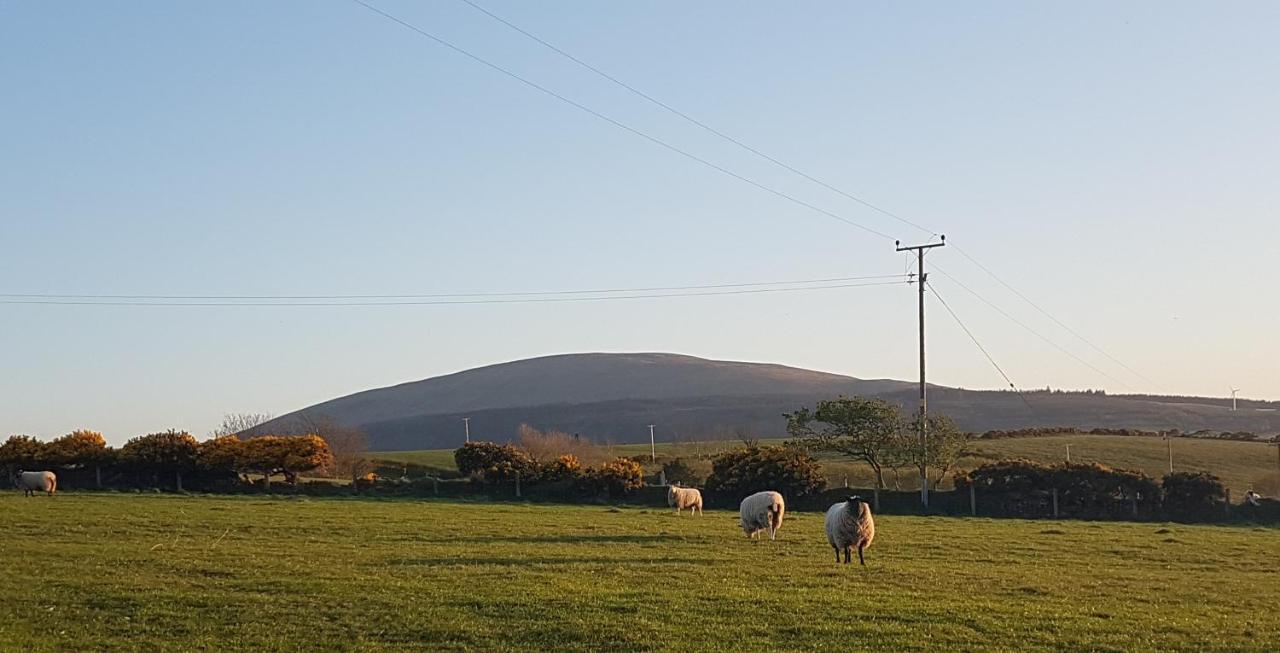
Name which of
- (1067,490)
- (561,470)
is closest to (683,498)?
(561,470)

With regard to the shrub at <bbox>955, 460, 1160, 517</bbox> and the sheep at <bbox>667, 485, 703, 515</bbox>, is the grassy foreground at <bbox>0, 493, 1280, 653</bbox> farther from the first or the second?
the shrub at <bbox>955, 460, 1160, 517</bbox>

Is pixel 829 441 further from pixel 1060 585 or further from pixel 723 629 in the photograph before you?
pixel 723 629

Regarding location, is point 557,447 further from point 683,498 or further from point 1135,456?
point 683,498

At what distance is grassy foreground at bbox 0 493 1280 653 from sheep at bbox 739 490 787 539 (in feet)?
2.79

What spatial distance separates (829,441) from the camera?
61812mm

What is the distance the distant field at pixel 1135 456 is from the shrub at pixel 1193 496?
986 centimetres

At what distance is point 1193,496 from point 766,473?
1857cm

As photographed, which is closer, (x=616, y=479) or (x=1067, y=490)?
(x=1067, y=490)

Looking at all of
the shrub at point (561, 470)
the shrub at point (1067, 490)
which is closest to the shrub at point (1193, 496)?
the shrub at point (1067, 490)

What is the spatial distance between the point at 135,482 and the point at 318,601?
146ft

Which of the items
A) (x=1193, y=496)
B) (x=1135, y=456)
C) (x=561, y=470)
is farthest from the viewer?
(x=1135, y=456)

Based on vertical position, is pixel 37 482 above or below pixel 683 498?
above

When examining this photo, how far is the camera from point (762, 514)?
32438 millimetres

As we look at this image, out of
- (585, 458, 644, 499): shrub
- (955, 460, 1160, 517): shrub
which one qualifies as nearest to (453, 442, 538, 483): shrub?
(585, 458, 644, 499): shrub
